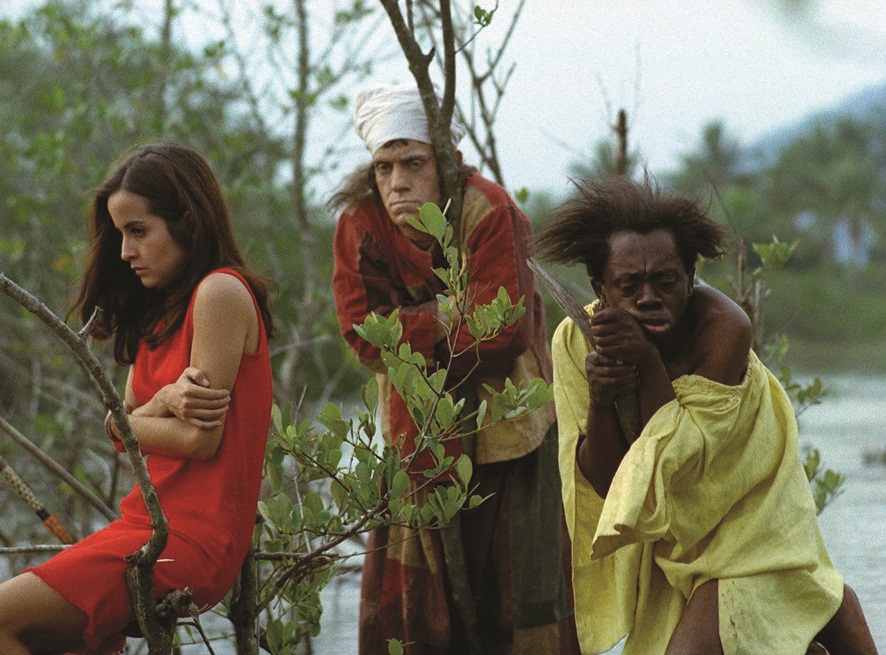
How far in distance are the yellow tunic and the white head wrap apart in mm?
799

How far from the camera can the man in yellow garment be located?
8.41 ft

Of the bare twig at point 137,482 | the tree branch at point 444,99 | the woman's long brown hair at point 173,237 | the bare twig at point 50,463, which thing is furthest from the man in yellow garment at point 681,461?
the bare twig at point 50,463

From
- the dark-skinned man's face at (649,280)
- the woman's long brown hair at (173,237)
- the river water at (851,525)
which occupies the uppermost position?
the woman's long brown hair at (173,237)

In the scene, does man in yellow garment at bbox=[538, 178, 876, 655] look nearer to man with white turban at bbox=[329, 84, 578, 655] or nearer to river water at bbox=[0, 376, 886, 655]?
man with white turban at bbox=[329, 84, 578, 655]

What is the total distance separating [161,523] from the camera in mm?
2307

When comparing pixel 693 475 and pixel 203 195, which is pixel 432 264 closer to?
pixel 203 195

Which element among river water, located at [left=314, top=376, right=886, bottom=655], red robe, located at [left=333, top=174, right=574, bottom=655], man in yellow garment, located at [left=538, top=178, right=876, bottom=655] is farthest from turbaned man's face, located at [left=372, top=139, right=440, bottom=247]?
river water, located at [left=314, top=376, right=886, bottom=655]

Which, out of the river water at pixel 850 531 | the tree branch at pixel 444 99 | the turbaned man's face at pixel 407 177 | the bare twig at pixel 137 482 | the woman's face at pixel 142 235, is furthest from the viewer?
the river water at pixel 850 531

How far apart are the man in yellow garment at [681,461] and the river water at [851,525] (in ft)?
4.67

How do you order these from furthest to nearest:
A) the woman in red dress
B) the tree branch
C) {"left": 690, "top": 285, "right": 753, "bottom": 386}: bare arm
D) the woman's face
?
the tree branch
the woman's face
{"left": 690, "top": 285, "right": 753, "bottom": 386}: bare arm
the woman in red dress

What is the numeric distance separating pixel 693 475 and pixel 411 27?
1.36 meters

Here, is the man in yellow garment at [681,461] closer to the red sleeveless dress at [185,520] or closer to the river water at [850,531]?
the red sleeveless dress at [185,520]

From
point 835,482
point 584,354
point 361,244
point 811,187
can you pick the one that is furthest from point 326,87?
point 811,187

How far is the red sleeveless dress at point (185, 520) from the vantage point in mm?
2521
